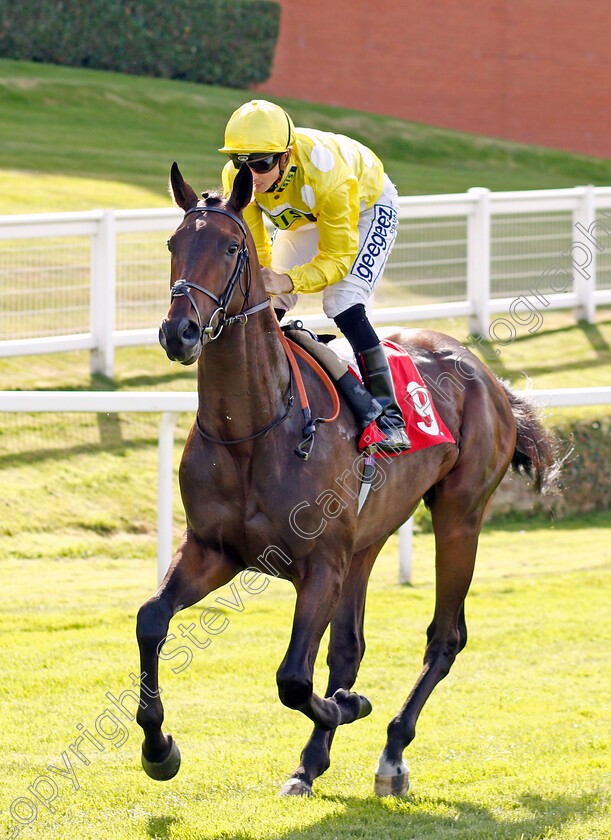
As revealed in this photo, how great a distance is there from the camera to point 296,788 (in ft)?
12.3

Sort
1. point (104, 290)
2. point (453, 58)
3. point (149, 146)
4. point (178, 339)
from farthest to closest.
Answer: point (453, 58) < point (149, 146) < point (104, 290) < point (178, 339)

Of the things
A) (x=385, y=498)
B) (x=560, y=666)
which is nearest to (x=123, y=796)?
(x=385, y=498)

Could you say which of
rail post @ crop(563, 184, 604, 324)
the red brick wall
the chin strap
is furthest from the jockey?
the red brick wall

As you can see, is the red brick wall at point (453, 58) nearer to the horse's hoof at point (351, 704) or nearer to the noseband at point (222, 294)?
the horse's hoof at point (351, 704)

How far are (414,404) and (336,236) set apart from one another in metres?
0.76

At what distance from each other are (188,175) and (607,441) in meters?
7.19

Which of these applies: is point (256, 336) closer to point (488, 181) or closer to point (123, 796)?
point (123, 796)

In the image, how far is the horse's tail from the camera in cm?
499

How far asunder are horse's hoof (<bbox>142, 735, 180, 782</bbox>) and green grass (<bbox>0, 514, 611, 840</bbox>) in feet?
0.34

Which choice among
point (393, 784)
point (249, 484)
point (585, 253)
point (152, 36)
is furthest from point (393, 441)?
point (152, 36)

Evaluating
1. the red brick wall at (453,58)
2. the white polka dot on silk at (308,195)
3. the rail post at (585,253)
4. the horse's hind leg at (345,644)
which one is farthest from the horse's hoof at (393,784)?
the red brick wall at (453,58)

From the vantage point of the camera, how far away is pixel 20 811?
3447 millimetres

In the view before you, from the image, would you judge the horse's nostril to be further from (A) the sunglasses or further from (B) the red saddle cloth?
(B) the red saddle cloth

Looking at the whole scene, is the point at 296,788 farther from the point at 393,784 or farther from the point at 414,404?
the point at 414,404
